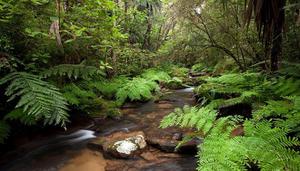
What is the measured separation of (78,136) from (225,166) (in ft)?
14.3

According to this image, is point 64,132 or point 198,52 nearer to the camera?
point 64,132

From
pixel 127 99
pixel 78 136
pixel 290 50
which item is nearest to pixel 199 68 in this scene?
pixel 127 99

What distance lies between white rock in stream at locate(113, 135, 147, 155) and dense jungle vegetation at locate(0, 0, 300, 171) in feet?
3.41

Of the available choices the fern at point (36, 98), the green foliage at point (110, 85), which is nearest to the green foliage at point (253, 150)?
the fern at point (36, 98)

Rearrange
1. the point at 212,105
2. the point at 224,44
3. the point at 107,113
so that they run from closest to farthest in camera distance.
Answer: the point at 212,105 → the point at 107,113 → the point at 224,44

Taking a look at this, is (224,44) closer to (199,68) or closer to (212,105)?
(212,105)

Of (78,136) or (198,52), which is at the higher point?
(198,52)

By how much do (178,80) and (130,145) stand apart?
7367mm

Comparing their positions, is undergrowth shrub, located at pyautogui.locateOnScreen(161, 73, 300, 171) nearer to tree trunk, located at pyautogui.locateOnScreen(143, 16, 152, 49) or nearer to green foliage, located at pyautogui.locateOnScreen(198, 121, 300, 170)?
green foliage, located at pyautogui.locateOnScreen(198, 121, 300, 170)

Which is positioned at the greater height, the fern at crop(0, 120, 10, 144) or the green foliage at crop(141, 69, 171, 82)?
the green foliage at crop(141, 69, 171, 82)

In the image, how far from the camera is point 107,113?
714 centimetres

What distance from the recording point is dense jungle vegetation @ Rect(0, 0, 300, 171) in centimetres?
244

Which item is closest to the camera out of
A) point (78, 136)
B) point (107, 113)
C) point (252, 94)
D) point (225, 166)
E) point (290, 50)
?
point (225, 166)

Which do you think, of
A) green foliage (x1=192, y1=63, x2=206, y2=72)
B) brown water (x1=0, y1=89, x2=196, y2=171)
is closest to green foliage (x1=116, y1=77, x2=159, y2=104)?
brown water (x1=0, y1=89, x2=196, y2=171)
